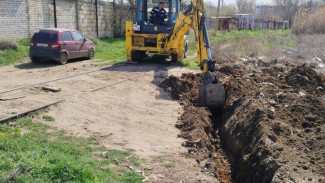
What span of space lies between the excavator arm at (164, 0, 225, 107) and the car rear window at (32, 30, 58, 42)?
5006 millimetres

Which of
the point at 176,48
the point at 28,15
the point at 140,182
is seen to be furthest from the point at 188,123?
the point at 28,15

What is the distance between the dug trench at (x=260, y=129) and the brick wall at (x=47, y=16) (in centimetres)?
1078

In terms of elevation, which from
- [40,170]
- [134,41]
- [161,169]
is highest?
[134,41]

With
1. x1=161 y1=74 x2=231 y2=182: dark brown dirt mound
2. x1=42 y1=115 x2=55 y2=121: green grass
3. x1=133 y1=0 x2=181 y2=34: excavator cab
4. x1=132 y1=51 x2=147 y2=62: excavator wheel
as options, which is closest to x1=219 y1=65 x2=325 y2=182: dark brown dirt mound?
x1=161 y1=74 x2=231 y2=182: dark brown dirt mound

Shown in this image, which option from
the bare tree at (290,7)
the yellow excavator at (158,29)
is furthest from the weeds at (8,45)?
the bare tree at (290,7)

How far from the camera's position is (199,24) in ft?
40.4

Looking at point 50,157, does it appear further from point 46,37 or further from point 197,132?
point 46,37

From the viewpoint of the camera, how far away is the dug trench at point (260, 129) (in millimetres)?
6398

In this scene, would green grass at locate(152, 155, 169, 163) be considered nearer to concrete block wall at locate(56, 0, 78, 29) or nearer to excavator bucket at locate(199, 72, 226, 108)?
excavator bucket at locate(199, 72, 226, 108)

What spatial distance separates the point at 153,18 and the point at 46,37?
501 centimetres

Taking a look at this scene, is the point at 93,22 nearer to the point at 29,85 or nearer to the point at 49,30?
the point at 49,30

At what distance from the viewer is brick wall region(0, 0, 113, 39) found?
19203 mm

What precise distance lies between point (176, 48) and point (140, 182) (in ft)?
38.3

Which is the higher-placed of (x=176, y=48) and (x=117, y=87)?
(x=176, y=48)
